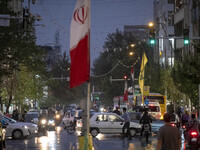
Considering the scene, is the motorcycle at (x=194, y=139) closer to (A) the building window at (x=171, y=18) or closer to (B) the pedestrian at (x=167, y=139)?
(B) the pedestrian at (x=167, y=139)

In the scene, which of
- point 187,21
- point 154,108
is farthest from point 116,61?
point 154,108

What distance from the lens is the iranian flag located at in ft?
42.1

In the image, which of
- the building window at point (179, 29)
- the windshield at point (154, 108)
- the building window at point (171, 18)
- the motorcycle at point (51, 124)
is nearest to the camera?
the motorcycle at point (51, 124)

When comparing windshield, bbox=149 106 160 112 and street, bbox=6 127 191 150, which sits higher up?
windshield, bbox=149 106 160 112

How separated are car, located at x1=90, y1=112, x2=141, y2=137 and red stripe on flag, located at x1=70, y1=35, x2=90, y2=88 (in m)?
22.4

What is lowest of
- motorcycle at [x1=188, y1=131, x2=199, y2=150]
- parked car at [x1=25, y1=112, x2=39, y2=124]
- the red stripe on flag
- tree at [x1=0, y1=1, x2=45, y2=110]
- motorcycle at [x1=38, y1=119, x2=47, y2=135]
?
motorcycle at [x1=188, y1=131, x2=199, y2=150]

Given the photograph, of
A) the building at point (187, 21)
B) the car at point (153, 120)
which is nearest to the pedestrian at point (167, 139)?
the car at point (153, 120)

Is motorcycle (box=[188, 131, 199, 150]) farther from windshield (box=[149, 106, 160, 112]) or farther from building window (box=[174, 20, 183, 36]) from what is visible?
building window (box=[174, 20, 183, 36])

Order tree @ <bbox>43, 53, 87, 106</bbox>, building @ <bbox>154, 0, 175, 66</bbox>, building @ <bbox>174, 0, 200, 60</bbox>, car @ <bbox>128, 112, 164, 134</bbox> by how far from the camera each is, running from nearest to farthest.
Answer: car @ <bbox>128, 112, 164, 134</bbox>, building @ <bbox>174, 0, 200, 60</bbox>, building @ <bbox>154, 0, 175, 66</bbox>, tree @ <bbox>43, 53, 87, 106</bbox>

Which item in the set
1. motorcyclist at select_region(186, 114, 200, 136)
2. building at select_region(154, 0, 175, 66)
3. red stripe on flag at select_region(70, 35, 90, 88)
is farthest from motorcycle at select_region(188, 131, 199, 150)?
building at select_region(154, 0, 175, 66)

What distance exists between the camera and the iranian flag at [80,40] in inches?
506

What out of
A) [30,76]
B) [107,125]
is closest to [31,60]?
[107,125]

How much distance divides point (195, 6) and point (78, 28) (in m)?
54.6

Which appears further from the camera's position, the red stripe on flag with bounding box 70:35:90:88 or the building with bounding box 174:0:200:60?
the building with bounding box 174:0:200:60
